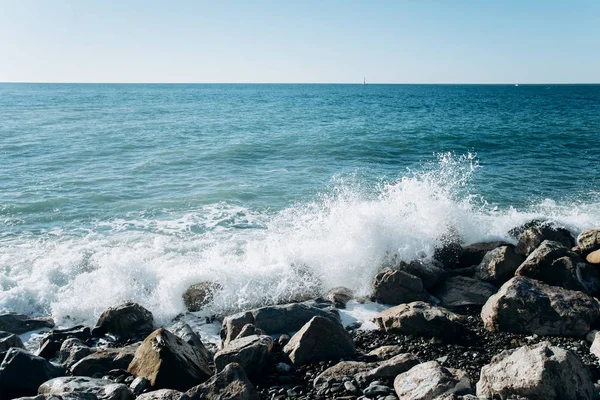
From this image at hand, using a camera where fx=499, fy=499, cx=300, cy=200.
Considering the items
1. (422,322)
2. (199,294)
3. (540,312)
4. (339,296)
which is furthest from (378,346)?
(199,294)

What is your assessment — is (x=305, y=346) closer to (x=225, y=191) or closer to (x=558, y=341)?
(x=558, y=341)

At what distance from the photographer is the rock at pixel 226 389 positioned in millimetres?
5074

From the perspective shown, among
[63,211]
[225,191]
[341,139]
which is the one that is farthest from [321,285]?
[341,139]

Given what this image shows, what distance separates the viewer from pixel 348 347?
6.57 metres

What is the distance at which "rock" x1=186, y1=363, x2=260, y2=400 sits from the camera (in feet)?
16.6

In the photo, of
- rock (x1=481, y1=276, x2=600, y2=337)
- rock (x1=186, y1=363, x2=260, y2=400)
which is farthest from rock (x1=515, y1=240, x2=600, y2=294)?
rock (x1=186, y1=363, x2=260, y2=400)

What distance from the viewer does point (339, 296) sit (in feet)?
29.4

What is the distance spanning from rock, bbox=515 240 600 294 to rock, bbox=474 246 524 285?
359 millimetres

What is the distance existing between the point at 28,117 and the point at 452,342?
3947 centimetres

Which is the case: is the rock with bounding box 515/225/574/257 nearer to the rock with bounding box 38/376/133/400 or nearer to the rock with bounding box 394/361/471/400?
the rock with bounding box 394/361/471/400

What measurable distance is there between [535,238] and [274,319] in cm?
563

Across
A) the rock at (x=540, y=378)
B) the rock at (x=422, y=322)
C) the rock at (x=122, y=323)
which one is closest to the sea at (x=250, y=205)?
the rock at (x=122, y=323)

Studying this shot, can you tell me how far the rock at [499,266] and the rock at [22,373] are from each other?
7196 millimetres

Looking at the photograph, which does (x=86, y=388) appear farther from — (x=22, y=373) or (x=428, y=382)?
(x=428, y=382)
